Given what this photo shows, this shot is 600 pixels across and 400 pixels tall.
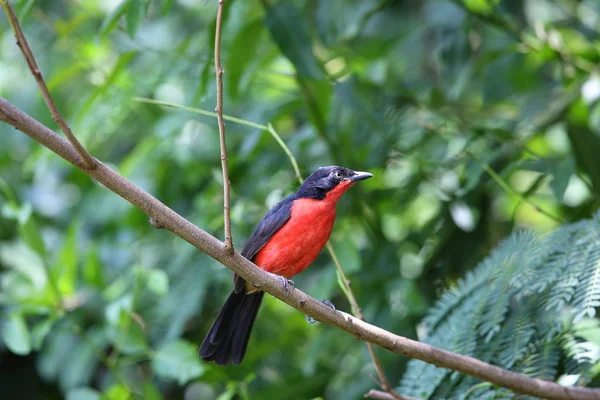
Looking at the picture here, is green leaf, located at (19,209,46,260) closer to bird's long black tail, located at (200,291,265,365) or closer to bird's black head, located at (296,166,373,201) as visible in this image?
bird's long black tail, located at (200,291,265,365)

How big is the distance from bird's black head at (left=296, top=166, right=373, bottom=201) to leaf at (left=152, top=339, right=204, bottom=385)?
3.57 ft

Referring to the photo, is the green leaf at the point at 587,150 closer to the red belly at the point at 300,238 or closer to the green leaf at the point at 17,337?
the red belly at the point at 300,238

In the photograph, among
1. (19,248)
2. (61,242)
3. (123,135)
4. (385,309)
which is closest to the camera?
(385,309)

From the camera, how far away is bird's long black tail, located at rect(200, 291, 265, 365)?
13.1 ft

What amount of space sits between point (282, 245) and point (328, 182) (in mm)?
443

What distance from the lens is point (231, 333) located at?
403 cm

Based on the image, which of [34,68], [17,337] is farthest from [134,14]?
[17,337]

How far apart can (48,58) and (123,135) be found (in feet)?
2.80

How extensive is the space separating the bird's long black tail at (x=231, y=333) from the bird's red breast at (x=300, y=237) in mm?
268

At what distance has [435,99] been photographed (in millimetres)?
4785

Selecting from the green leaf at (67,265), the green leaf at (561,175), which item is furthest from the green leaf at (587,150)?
the green leaf at (67,265)

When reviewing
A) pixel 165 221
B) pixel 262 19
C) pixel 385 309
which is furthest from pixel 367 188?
pixel 165 221

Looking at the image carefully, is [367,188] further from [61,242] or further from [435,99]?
[61,242]

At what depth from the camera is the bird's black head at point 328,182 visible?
409 cm
